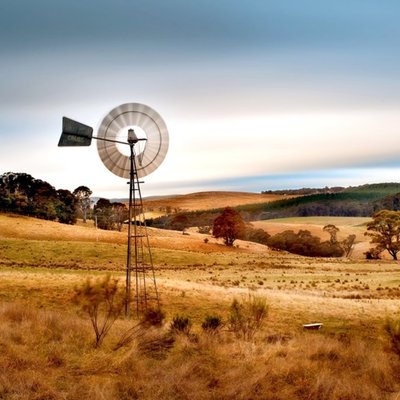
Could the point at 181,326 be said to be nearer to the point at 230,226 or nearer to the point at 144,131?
the point at 144,131

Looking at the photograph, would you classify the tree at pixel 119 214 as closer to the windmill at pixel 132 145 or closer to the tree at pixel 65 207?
the tree at pixel 65 207

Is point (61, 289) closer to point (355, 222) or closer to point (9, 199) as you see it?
point (9, 199)

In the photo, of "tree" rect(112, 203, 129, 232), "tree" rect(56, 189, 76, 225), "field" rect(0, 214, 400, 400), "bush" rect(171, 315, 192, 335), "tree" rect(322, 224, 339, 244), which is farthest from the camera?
"tree" rect(112, 203, 129, 232)

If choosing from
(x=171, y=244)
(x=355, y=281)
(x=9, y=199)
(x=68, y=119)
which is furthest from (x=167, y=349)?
(x=9, y=199)

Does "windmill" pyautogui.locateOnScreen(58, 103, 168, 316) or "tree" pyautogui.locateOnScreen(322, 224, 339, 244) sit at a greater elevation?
"windmill" pyautogui.locateOnScreen(58, 103, 168, 316)

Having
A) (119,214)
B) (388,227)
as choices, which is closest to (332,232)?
(388,227)

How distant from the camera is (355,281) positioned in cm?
4800

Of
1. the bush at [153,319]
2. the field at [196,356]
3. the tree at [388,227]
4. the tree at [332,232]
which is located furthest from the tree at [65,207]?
the bush at [153,319]

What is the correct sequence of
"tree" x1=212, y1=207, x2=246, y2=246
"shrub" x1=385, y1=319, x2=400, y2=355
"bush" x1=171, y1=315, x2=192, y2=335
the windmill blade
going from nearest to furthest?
"shrub" x1=385, y1=319, x2=400, y2=355 → "bush" x1=171, y1=315, x2=192, y2=335 → the windmill blade → "tree" x1=212, y1=207, x2=246, y2=246

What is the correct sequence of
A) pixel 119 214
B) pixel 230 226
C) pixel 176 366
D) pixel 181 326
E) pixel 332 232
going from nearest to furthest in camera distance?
pixel 176 366 → pixel 181 326 → pixel 230 226 → pixel 332 232 → pixel 119 214

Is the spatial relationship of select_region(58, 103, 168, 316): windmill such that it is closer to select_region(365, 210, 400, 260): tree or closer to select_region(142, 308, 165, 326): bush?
select_region(142, 308, 165, 326): bush

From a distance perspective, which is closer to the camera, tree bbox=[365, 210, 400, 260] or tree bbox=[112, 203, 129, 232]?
tree bbox=[365, 210, 400, 260]

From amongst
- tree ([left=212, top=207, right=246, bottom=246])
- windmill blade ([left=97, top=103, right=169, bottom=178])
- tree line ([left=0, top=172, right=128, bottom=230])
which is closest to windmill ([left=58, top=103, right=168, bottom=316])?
windmill blade ([left=97, top=103, right=169, bottom=178])

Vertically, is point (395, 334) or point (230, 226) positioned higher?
point (230, 226)
